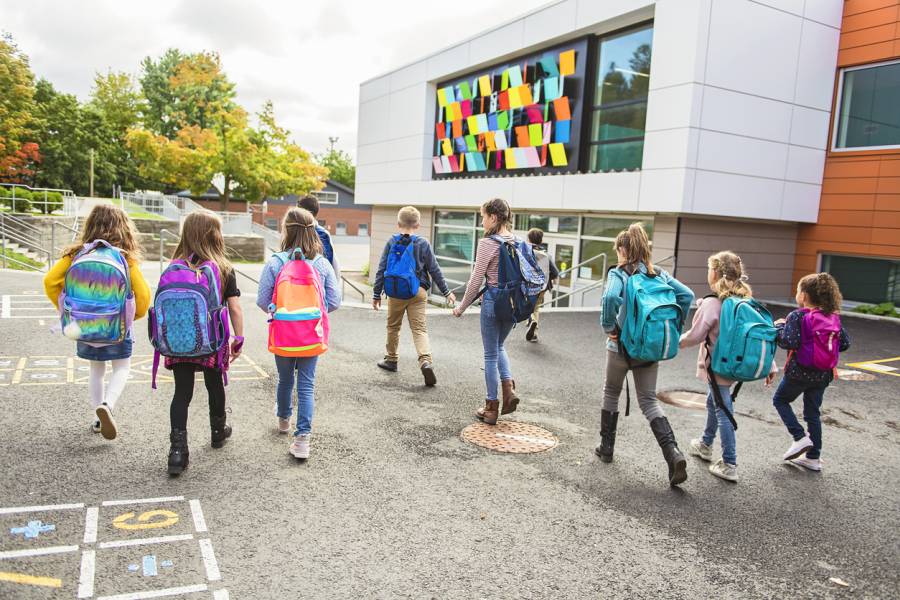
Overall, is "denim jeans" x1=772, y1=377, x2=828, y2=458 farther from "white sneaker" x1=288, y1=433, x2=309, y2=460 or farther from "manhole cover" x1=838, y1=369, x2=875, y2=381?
"manhole cover" x1=838, y1=369, x2=875, y2=381

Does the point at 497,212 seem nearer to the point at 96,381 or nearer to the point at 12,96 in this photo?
the point at 96,381

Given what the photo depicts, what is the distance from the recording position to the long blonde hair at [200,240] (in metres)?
4.25

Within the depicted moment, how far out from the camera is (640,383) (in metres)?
4.68

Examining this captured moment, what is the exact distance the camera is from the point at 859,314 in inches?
546

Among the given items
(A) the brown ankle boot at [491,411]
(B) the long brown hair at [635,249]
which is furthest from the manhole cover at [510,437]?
(B) the long brown hair at [635,249]

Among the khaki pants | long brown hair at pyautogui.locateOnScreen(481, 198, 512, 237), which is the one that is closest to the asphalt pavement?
the khaki pants

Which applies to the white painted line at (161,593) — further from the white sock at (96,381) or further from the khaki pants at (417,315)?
the khaki pants at (417,315)

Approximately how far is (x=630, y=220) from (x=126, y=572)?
45.7 feet

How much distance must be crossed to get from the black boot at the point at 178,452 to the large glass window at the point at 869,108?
15.6 meters

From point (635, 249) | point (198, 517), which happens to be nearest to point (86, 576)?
point (198, 517)

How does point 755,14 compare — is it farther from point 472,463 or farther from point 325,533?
point 325,533

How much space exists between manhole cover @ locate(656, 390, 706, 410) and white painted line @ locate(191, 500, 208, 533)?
4.59m

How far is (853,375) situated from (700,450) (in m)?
4.58

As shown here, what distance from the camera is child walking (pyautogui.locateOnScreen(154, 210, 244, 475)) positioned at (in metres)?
4.25
